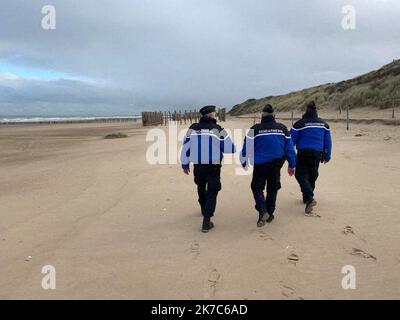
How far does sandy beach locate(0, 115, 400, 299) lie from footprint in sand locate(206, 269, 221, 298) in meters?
0.01

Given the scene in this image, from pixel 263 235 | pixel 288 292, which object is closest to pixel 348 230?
pixel 263 235

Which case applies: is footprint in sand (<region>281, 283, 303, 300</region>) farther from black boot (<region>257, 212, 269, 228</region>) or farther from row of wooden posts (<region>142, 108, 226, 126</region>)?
row of wooden posts (<region>142, 108, 226, 126</region>)

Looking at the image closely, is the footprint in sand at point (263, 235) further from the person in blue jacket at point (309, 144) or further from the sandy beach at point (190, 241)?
the person in blue jacket at point (309, 144)

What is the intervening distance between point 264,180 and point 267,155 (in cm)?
38

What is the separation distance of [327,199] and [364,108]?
25.6m

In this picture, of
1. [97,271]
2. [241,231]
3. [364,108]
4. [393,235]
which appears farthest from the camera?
[364,108]

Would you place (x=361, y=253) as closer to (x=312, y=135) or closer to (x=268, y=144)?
(x=268, y=144)

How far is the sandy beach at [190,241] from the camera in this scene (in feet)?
13.2

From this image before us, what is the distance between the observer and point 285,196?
305 inches

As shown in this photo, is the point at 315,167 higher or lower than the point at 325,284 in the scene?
higher

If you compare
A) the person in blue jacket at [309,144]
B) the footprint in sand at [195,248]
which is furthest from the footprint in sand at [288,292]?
the person in blue jacket at [309,144]
